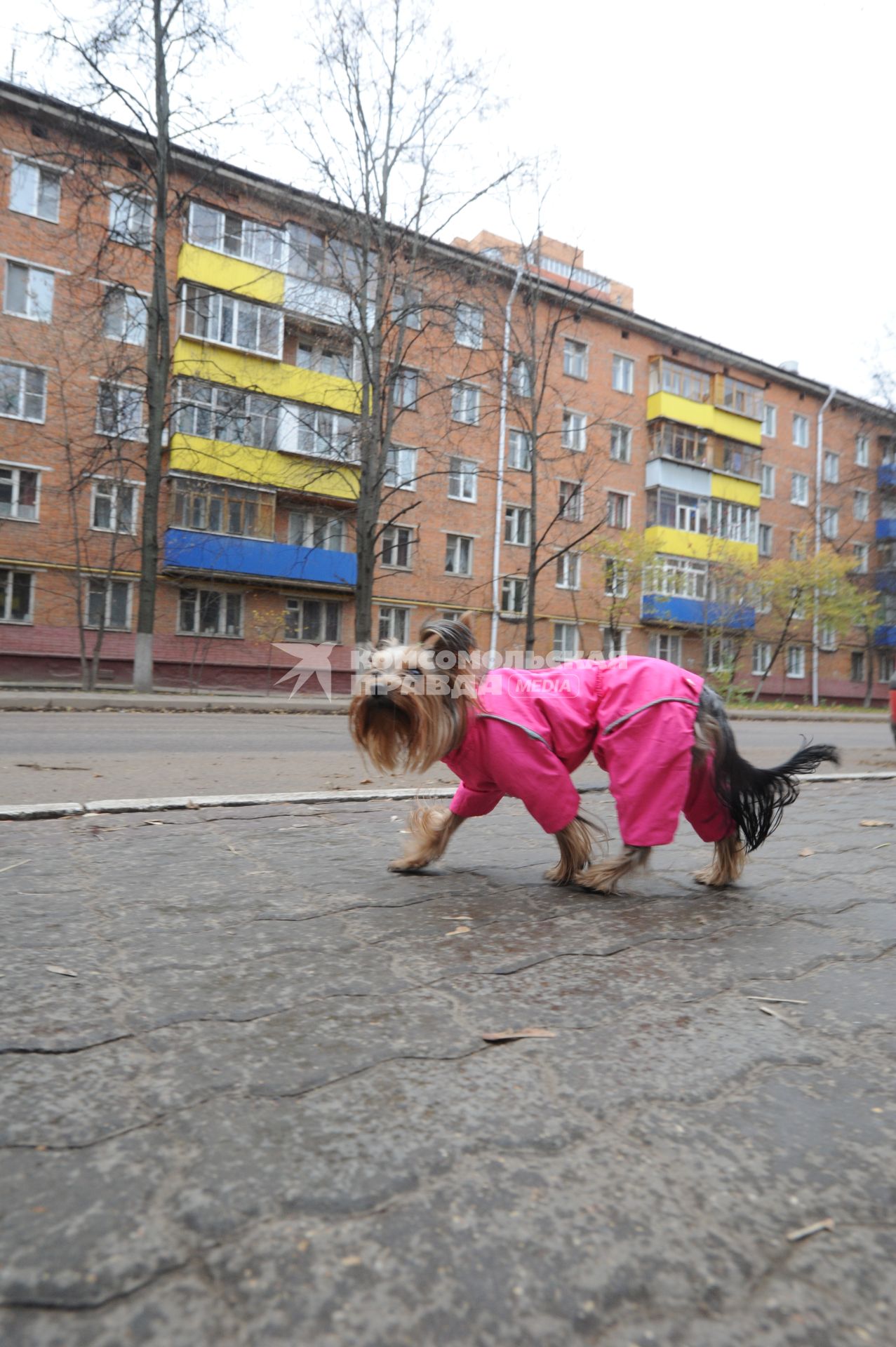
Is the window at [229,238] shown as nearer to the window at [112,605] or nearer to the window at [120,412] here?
the window at [120,412]

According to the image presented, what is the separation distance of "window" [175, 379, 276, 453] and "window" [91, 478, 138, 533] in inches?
103

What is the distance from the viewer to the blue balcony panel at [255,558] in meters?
25.6

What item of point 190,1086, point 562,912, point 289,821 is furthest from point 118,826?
point 190,1086

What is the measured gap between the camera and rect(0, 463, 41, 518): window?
80.4 feet

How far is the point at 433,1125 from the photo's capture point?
4.95 feet

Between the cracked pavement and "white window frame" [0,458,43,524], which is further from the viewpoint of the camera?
"white window frame" [0,458,43,524]

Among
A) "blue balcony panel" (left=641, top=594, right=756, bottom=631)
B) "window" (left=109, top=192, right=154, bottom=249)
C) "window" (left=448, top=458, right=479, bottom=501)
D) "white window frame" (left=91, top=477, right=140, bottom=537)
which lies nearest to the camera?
"window" (left=109, top=192, right=154, bottom=249)

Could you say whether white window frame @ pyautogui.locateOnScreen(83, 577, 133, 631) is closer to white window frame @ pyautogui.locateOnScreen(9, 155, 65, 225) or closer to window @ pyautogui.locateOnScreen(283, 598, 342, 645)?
window @ pyautogui.locateOnScreen(283, 598, 342, 645)

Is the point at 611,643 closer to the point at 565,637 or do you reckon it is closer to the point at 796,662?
the point at 565,637

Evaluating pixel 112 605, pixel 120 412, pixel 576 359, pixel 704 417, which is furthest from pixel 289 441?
pixel 704 417

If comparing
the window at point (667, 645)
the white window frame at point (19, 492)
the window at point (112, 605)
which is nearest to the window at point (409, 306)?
the window at point (112, 605)

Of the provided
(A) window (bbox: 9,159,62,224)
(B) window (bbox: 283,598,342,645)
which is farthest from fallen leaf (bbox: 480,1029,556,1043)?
(A) window (bbox: 9,159,62,224)

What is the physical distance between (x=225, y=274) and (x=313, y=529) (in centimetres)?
841

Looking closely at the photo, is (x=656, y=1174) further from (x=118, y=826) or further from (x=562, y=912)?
(x=118, y=826)
